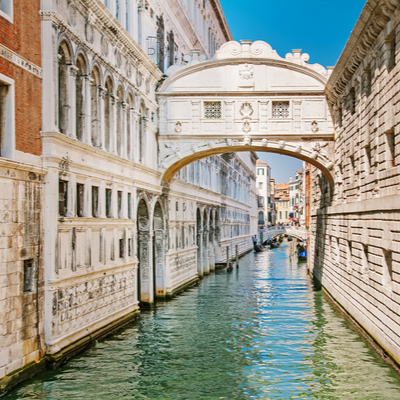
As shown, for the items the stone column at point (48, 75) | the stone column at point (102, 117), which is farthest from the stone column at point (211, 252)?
the stone column at point (48, 75)

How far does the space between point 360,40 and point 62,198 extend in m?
7.34

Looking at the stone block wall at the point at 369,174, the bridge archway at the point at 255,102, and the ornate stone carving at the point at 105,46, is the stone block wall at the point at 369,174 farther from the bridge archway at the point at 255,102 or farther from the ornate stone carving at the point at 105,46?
the ornate stone carving at the point at 105,46

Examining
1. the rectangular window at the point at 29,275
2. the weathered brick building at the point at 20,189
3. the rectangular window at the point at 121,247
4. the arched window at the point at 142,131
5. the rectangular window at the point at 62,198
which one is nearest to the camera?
the weathered brick building at the point at 20,189

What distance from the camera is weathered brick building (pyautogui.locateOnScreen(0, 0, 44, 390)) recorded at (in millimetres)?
9117

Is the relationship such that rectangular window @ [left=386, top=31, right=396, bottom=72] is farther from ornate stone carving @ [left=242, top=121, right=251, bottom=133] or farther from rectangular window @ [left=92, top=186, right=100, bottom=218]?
ornate stone carving @ [left=242, top=121, right=251, bottom=133]

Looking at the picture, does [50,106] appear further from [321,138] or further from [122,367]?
[321,138]

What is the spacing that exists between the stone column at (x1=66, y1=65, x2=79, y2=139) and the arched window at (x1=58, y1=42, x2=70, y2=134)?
79mm

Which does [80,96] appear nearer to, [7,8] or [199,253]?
[7,8]

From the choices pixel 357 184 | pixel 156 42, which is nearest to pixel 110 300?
pixel 357 184

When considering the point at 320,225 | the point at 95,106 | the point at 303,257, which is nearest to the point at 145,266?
the point at 95,106

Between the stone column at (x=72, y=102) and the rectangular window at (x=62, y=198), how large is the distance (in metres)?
0.99

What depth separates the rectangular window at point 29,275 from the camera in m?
9.91

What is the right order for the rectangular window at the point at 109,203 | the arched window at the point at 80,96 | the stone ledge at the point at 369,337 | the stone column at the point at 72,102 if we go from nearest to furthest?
1. the stone ledge at the point at 369,337
2. the stone column at the point at 72,102
3. the arched window at the point at 80,96
4. the rectangular window at the point at 109,203

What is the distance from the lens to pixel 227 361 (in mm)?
11625
